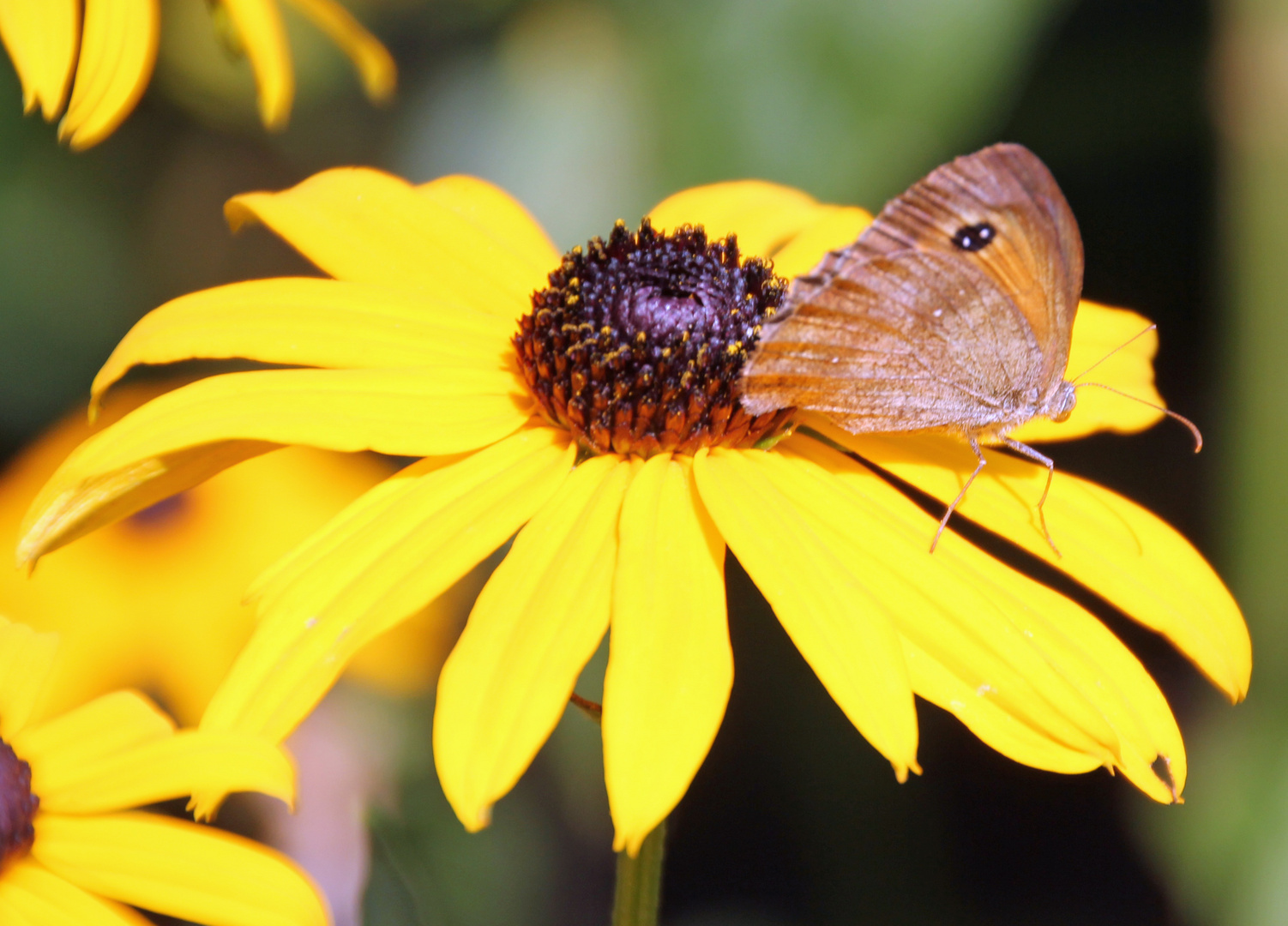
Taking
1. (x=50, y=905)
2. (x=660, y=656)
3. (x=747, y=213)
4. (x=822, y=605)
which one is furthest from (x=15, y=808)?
(x=747, y=213)

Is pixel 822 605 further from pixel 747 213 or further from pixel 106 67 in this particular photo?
pixel 106 67

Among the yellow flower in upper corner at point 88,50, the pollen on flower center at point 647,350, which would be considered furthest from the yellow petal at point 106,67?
the pollen on flower center at point 647,350

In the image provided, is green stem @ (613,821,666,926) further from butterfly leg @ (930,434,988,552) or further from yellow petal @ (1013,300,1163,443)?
yellow petal @ (1013,300,1163,443)

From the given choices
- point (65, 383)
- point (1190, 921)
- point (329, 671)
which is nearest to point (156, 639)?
point (65, 383)

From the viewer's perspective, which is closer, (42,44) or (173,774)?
(173,774)

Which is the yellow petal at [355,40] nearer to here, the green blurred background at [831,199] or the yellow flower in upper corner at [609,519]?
the yellow flower in upper corner at [609,519]
